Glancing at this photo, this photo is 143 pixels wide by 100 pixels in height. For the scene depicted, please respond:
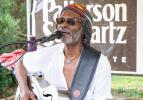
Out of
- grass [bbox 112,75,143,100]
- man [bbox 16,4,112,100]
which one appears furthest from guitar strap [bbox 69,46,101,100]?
grass [bbox 112,75,143,100]

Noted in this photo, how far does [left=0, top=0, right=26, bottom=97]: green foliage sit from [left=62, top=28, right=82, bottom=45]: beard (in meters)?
2.79

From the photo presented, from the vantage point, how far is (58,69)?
223cm

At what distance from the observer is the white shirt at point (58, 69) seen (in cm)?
212

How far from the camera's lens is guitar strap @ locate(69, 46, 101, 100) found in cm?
210

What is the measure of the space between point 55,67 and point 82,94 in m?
0.24

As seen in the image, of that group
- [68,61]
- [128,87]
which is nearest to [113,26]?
[128,87]

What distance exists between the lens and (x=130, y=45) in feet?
13.0

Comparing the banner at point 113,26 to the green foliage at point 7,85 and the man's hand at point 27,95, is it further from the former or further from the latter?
the man's hand at point 27,95

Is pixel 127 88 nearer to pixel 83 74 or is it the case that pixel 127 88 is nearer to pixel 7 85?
pixel 7 85

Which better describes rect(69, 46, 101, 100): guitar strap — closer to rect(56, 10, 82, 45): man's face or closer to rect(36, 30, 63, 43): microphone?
rect(56, 10, 82, 45): man's face

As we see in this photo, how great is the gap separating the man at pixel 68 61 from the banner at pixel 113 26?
5.64 ft

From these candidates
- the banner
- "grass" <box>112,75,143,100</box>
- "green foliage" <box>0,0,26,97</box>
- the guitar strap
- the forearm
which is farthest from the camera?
"green foliage" <box>0,0,26,97</box>

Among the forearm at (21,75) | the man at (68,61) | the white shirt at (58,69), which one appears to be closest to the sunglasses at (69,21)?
the man at (68,61)

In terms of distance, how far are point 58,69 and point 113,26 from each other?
186cm
